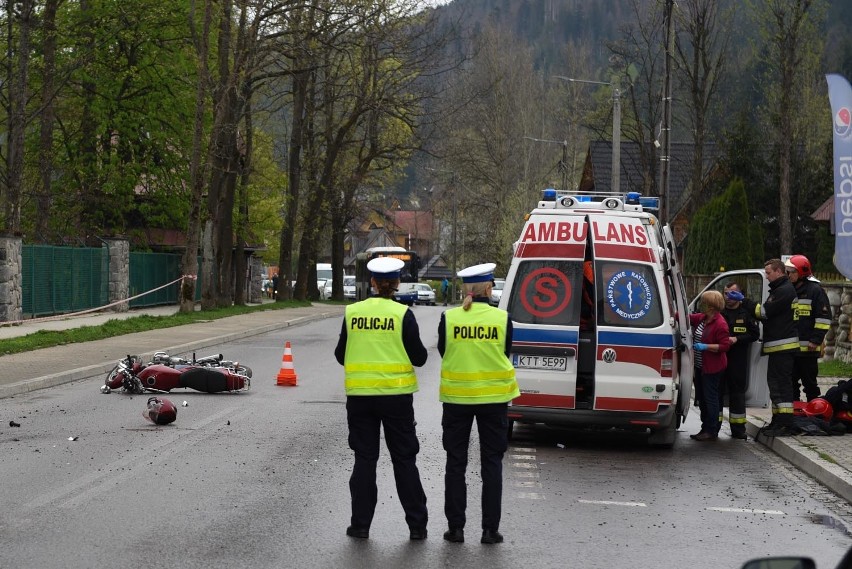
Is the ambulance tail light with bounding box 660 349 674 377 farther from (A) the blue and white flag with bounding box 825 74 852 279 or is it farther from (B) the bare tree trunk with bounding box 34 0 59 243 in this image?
(B) the bare tree trunk with bounding box 34 0 59 243

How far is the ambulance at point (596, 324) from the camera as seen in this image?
1242cm

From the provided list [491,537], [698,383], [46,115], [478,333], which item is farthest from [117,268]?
[491,537]

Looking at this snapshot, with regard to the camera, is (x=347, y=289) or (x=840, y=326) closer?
(x=840, y=326)

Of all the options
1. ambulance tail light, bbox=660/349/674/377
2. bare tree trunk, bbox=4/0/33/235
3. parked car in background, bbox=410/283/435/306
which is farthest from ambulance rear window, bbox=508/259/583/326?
parked car in background, bbox=410/283/435/306

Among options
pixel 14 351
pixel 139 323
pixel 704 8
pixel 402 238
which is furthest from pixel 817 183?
pixel 402 238

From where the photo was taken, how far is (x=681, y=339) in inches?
514

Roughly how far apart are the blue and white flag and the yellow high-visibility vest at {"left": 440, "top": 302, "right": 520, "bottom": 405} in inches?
208

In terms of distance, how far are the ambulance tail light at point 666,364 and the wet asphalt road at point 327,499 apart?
846mm

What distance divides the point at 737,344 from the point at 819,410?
3.69 ft

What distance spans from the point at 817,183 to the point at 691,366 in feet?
126

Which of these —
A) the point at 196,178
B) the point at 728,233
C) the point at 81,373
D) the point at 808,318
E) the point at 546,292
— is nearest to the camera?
the point at 546,292

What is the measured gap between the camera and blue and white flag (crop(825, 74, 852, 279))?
12.4 meters

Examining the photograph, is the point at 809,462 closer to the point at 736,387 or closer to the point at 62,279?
the point at 736,387

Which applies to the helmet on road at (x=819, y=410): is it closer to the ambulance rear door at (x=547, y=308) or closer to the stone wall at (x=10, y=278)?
the ambulance rear door at (x=547, y=308)
